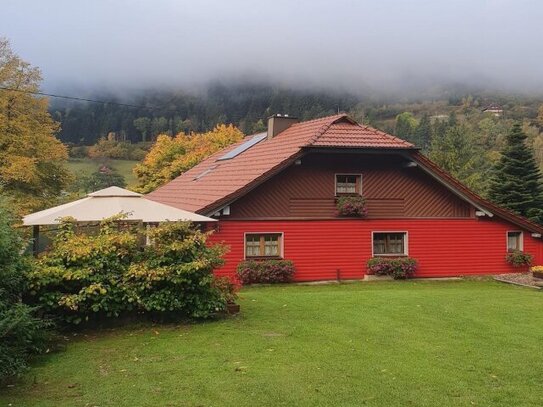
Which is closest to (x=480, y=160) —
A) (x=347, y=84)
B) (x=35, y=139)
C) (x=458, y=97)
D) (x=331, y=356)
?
(x=35, y=139)

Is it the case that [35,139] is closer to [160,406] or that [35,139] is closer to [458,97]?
[160,406]

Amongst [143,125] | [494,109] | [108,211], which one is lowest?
[108,211]

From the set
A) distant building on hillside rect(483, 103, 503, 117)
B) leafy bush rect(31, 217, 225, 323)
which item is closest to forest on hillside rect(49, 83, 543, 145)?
distant building on hillside rect(483, 103, 503, 117)

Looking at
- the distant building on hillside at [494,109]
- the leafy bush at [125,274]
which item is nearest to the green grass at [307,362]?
the leafy bush at [125,274]

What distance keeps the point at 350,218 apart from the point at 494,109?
353ft

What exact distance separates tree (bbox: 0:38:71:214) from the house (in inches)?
382

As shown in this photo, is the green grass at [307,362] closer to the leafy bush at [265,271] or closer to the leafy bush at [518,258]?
the leafy bush at [265,271]

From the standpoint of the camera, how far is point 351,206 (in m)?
20.3

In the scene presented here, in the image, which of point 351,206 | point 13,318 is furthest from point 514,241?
point 13,318

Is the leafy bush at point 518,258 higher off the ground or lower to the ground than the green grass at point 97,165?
lower

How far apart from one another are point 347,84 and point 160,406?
19542 cm

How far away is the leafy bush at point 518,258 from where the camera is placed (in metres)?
22.1

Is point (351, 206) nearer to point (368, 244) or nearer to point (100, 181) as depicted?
point (368, 244)

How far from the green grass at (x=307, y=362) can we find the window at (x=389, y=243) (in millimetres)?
9555
